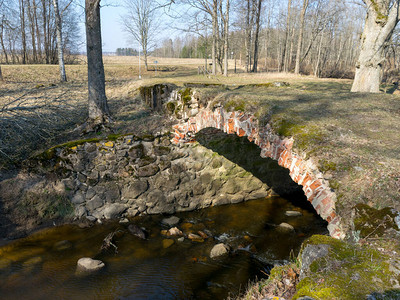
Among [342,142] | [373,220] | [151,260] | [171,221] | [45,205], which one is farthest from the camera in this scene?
[171,221]

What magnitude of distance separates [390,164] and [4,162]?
333 inches

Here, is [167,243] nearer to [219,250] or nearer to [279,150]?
[219,250]

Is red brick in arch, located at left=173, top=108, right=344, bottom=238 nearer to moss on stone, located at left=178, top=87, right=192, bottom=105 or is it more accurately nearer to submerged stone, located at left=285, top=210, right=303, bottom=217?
moss on stone, located at left=178, top=87, right=192, bottom=105

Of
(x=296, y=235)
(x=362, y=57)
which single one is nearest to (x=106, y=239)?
(x=296, y=235)

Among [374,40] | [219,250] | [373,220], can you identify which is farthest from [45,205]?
[374,40]

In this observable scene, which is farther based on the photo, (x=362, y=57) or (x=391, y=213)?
(x=362, y=57)

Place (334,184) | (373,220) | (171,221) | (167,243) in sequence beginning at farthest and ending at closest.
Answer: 1. (171,221)
2. (167,243)
3. (334,184)
4. (373,220)

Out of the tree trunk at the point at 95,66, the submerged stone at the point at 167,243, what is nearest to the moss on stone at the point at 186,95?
the tree trunk at the point at 95,66

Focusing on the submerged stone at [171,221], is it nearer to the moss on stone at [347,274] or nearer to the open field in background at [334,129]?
the open field in background at [334,129]

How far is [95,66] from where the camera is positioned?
28.3 ft

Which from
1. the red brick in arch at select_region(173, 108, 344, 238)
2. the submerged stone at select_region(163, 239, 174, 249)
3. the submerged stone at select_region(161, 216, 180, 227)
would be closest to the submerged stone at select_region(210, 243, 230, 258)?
the submerged stone at select_region(163, 239, 174, 249)

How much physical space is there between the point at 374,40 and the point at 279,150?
248 inches

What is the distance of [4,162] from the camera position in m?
7.27

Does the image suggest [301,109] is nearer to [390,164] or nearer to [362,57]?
[390,164]
